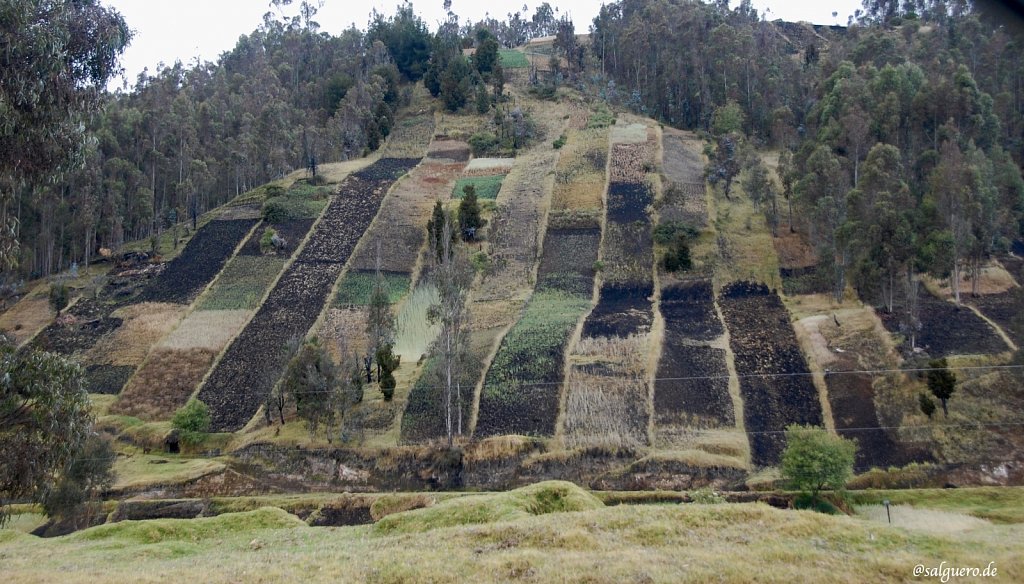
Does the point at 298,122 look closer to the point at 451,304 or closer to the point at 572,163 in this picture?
the point at 572,163

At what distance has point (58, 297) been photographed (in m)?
56.1

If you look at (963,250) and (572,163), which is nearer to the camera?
(963,250)

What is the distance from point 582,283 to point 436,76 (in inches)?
2365

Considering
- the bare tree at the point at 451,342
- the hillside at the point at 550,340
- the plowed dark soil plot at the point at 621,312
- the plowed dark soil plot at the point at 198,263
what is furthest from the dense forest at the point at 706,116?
the bare tree at the point at 451,342

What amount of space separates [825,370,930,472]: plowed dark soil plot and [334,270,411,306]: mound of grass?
3060 cm

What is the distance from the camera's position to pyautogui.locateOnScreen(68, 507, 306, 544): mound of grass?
25125mm

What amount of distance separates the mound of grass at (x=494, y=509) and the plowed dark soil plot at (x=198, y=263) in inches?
1535

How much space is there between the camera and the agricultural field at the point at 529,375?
3972cm

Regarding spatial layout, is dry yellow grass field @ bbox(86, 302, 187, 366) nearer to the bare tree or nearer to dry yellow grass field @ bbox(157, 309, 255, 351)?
dry yellow grass field @ bbox(157, 309, 255, 351)

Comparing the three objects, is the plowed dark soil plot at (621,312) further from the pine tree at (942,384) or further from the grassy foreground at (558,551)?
the grassy foreground at (558,551)

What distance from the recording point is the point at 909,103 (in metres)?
64.1

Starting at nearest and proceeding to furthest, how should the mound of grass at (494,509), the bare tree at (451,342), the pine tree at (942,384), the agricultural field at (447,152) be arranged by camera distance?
the mound of grass at (494,509) → the pine tree at (942,384) → the bare tree at (451,342) → the agricultural field at (447,152)

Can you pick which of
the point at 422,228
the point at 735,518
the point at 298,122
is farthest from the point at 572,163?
the point at 735,518

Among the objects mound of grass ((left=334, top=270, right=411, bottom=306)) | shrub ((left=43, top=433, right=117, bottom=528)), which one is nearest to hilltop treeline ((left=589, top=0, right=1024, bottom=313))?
mound of grass ((left=334, top=270, right=411, bottom=306))
